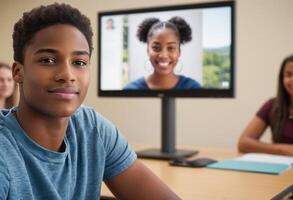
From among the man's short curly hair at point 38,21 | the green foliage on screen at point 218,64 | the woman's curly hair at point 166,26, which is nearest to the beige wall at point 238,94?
the woman's curly hair at point 166,26

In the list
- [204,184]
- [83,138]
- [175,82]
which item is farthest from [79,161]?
[175,82]

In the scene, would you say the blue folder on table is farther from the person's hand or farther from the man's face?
the man's face

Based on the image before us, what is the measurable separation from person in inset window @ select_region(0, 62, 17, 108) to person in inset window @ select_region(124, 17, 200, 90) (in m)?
1.74

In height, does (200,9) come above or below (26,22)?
above

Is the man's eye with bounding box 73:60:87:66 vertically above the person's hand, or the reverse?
the man's eye with bounding box 73:60:87:66

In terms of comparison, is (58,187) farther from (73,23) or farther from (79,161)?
(73,23)

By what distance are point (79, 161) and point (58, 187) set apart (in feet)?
0.31

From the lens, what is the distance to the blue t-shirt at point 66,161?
2.72ft

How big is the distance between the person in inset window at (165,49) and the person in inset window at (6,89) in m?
1.74

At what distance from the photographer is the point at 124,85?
1.83m

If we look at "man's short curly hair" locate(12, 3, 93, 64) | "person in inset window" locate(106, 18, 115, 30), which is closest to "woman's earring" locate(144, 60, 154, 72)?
"person in inset window" locate(106, 18, 115, 30)

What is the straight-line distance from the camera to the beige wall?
3.15 m

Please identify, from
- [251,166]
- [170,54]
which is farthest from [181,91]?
[251,166]

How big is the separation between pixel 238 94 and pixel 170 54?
172 cm
